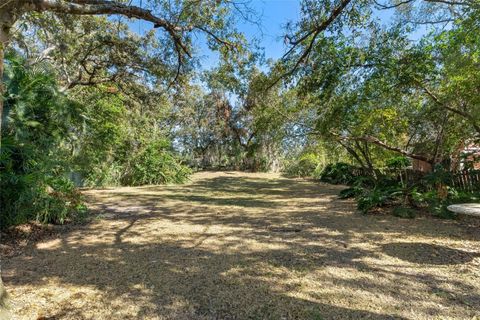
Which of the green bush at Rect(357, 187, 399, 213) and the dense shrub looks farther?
the green bush at Rect(357, 187, 399, 213)

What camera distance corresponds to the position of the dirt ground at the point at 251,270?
2154 mm

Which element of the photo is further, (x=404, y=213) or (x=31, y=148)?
(x=404, y=213)

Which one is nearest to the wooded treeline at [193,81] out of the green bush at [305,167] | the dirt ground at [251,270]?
the dirt ground at [251,270]

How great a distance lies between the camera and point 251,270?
2828mm

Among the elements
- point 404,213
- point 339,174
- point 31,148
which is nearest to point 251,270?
point 31,148

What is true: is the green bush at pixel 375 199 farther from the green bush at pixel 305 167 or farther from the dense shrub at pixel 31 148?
the green bush at pixel 305 167

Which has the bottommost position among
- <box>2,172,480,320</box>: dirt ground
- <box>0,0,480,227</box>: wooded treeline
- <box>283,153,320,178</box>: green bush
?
<box>2,172,480,320</box>: dirt ground

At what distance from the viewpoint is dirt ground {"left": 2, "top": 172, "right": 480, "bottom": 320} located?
2.15m

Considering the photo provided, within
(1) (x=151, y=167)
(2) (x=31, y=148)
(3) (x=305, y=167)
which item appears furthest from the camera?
(3) (x=305, y=167)

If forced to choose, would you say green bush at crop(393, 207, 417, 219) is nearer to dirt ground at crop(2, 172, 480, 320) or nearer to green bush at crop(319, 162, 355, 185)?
dirt ground at crop(2, 172, 480, 320)

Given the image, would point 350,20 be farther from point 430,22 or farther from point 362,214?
point 362,214

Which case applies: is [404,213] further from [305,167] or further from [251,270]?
[305,167]

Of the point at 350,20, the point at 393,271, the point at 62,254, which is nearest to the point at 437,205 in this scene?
the point at 393,271

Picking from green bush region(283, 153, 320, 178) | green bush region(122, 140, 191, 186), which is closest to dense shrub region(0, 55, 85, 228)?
green bush region(122, 140, 191, 186)
